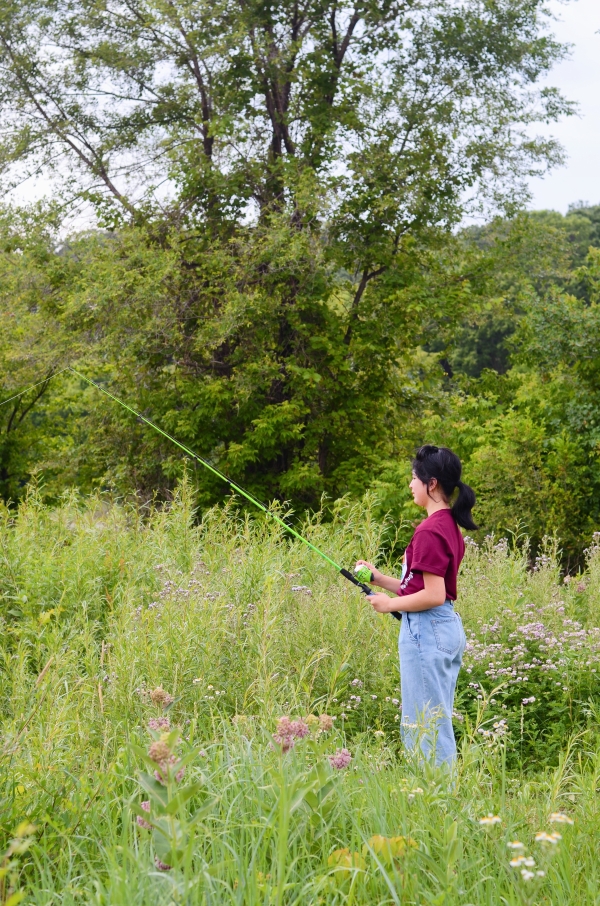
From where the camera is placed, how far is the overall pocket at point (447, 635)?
3.97 metres

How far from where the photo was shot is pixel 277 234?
40.9ft


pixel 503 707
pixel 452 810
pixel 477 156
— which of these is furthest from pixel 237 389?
pixel 452 810

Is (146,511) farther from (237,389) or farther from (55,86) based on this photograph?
(55,86)

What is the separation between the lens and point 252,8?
13.3m

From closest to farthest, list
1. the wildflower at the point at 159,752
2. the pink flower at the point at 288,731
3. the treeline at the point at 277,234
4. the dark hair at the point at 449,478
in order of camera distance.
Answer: the wildflower at the point at 159,752 < the pink flower at the point at 288,731 < the dark hair at the point at 449,478 < the treeline at the point at 277,234

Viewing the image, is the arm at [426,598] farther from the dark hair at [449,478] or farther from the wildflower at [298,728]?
the wildflower at [298,728]

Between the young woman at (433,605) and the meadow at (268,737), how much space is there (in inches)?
7.6

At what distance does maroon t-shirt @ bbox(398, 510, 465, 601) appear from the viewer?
394cm

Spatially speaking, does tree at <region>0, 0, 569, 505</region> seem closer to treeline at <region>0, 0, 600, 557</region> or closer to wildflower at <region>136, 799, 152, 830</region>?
treeline at <region>0, 0, 600, 557</region>

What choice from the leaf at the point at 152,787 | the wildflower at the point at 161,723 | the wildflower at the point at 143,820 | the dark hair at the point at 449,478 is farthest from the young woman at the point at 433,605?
the leaf at the point at 152,787

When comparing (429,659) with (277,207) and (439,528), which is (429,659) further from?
(277,207)

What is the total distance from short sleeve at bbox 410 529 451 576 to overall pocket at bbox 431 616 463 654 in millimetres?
208

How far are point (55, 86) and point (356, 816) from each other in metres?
14.3

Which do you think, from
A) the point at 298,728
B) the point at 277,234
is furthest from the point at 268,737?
the point at 277,234
